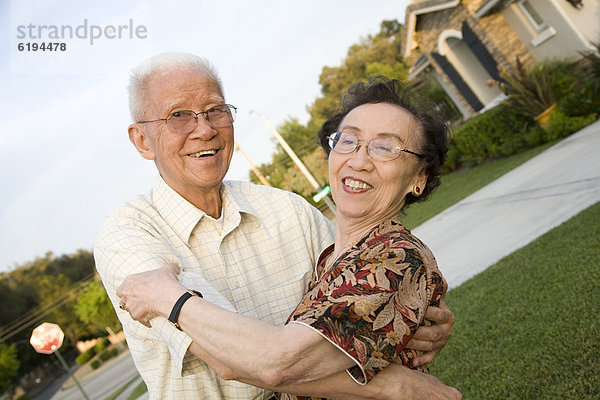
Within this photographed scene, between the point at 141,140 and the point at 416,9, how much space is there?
1687 cm

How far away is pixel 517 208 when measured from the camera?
26.0ft

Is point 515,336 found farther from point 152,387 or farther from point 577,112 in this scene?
point 577,112

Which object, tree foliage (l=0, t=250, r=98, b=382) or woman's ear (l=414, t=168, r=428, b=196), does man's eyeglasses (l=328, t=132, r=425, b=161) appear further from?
tree foliage (l=0, t=250, r=98, b=382)

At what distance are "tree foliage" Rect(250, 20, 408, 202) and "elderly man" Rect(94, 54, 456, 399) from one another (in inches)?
1268

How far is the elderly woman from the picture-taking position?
1408mm

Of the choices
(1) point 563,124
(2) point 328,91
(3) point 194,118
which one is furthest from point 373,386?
(2) point 328,91

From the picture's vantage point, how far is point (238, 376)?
1512 mm

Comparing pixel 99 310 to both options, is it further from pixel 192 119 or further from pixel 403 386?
pixel 403 386

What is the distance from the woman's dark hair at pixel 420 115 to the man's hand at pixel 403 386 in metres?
0.85

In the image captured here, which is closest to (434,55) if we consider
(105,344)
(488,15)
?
(488,15)

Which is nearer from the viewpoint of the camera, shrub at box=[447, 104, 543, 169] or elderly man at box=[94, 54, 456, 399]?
elderly man at box=[94, 54, 456, 399]

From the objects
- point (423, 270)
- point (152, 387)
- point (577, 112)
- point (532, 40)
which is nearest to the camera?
point (423, 270)

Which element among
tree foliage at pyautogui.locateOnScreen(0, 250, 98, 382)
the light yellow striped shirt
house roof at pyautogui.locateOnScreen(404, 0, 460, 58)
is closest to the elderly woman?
the light yellow striped shirt

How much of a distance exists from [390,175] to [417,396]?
887 mm
